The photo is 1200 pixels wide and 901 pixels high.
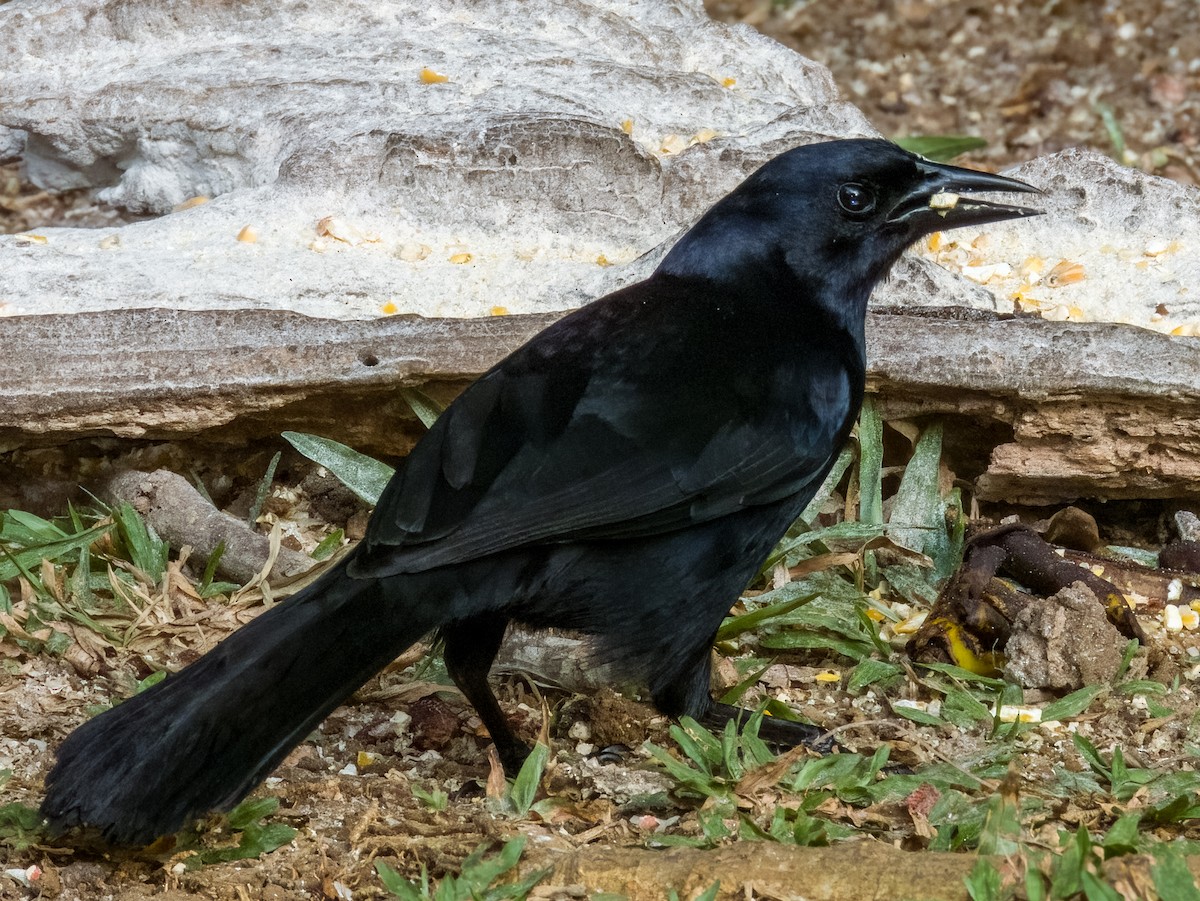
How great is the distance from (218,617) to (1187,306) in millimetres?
2730

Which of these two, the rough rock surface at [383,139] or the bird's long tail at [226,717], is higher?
the rough rock surface at [383,139]

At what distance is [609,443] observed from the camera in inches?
111

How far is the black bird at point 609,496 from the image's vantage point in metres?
2.57

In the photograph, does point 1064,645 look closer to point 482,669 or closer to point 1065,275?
point 482,669

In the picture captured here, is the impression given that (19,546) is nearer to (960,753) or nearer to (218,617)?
(218,617)

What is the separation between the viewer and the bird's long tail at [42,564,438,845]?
2477 millimetres

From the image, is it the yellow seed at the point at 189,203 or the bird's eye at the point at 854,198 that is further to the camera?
the yellow seed at the point at 189,203

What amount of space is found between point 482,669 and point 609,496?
53 cm

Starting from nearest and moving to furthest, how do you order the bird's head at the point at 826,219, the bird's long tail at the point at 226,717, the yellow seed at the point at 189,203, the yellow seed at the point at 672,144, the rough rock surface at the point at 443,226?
the bird's long tail at the point at 226,717
the bird's head at the point at 826,219
the rough rock surface at the point at 443,226
the yellow seed at the point at 672,144
the yellow seed at the point at 189,203

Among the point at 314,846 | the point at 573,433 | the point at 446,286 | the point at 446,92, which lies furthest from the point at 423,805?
the point at 446,92

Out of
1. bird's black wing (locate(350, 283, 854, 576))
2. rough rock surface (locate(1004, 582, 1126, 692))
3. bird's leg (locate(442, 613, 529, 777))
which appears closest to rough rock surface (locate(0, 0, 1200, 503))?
rough rock surface (locate(1004, 582, 1126, 692))

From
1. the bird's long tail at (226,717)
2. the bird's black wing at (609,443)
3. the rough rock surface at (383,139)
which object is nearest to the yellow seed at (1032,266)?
the rough rock surface at (383,139)

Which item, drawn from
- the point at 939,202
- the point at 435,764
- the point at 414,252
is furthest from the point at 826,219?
the point at 414,252

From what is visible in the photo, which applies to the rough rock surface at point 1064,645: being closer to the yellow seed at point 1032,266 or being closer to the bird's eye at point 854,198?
the bird's eye at point 854,198
